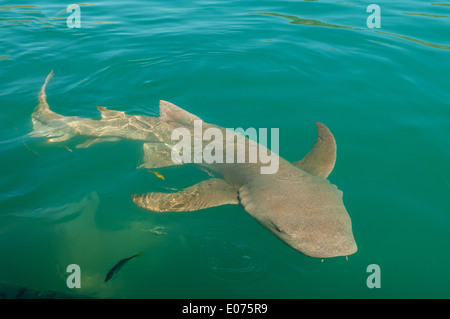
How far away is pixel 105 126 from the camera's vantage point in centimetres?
791

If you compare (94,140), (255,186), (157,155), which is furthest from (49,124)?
(255,186)

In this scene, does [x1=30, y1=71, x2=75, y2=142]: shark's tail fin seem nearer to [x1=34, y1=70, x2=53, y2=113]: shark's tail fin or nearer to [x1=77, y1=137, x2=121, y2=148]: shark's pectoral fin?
[x1=34, y1=70, x2=53, y2=113]: shark's tail fin

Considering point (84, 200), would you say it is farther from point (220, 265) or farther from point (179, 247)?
point (220, 265)

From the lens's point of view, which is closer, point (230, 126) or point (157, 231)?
point (157, 231)

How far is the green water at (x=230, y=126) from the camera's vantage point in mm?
4727

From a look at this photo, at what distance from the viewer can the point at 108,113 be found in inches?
324

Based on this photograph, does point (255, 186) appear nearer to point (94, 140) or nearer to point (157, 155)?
point (157, 155)

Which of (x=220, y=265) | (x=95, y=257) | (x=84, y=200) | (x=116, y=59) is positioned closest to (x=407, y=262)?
(x=220, y=265)

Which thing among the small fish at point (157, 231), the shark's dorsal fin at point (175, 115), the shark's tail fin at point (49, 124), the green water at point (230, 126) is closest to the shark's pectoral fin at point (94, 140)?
the green water at point (230, 126)

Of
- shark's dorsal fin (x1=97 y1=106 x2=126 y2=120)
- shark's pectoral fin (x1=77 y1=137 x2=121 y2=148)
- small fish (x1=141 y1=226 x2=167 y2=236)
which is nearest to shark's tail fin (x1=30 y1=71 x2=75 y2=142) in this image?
shark's pectoral fin (x1=77 y1=137 x2=121 y2=148)

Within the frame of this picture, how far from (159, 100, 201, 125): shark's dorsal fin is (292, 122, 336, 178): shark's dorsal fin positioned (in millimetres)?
2552

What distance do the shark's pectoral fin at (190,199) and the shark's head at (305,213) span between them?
30cm

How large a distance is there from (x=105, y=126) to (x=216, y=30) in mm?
7174

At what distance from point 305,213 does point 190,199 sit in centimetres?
191
